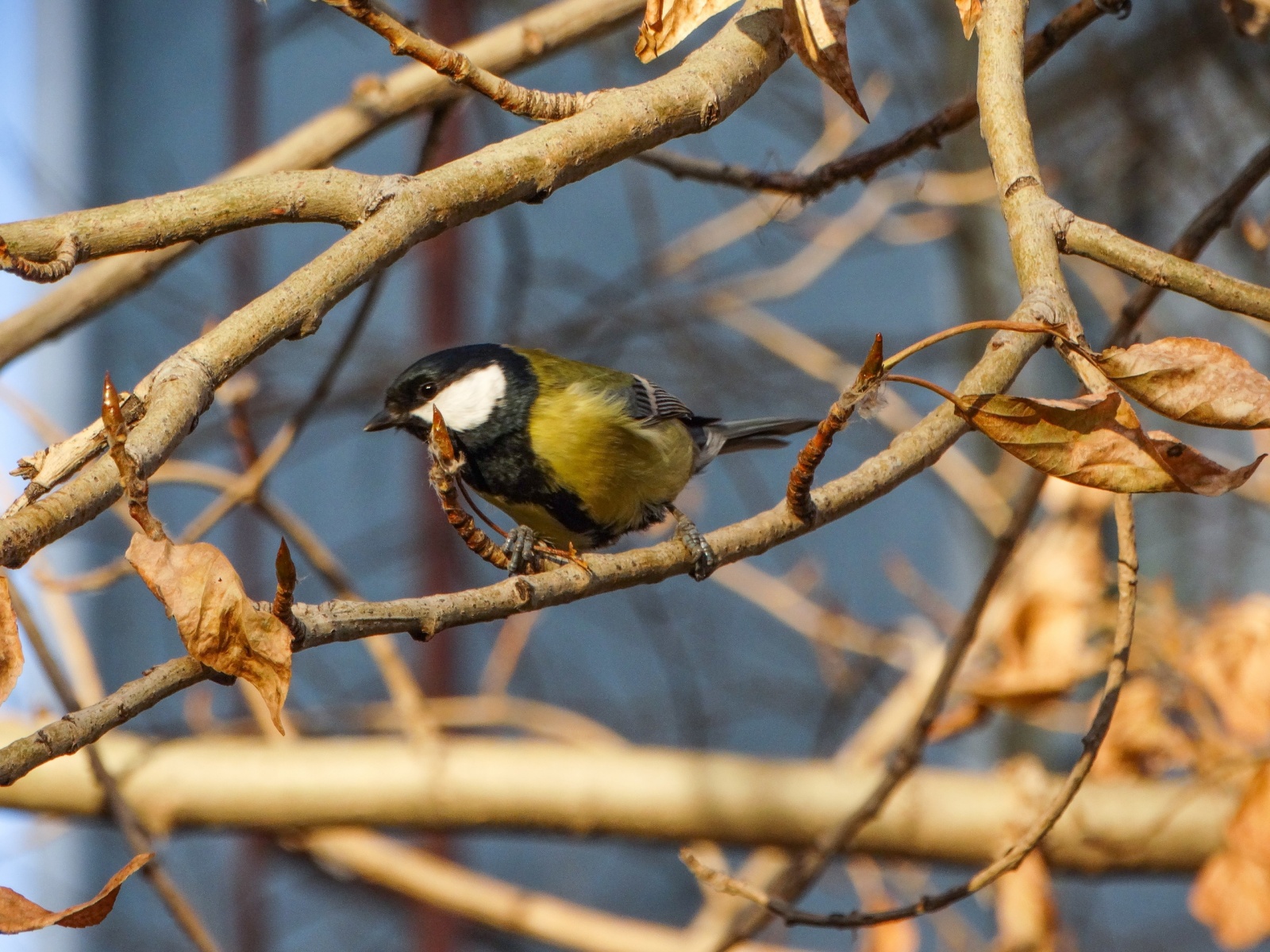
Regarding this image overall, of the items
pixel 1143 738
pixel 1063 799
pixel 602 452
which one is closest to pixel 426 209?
pixel 1063 799

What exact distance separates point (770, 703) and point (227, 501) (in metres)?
2.41

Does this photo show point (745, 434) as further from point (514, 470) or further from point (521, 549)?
point (521, 549)

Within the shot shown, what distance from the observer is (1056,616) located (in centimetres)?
149

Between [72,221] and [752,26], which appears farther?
[752,26]

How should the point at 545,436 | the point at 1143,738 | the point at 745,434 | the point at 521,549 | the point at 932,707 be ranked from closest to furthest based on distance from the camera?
the point at 521,549, the point at 932,707, the point at 545,436, the point at 1143,738, the point at 745,434

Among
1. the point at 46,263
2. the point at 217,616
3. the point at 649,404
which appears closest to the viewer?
the point at 217,616

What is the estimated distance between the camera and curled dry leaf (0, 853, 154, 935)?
560 mm

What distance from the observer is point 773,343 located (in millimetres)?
2572

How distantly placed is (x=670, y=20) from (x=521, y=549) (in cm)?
50

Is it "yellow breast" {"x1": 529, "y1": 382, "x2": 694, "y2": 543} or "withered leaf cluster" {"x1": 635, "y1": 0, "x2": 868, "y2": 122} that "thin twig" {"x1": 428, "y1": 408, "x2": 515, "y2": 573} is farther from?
"yellow breast" {"x1": 529, "y1": 382, "x2": 694, "y2": 543}

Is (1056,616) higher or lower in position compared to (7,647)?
higher

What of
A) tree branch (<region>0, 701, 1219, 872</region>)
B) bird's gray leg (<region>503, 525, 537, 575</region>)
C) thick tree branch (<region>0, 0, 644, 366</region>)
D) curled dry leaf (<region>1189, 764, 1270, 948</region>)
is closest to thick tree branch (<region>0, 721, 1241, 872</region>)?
tree branch (<region>0, 701, 1219, 872</region>)

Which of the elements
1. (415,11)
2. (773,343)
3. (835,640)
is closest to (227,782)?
(835,640)

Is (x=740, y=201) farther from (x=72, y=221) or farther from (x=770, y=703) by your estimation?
(x=72, y=221)
